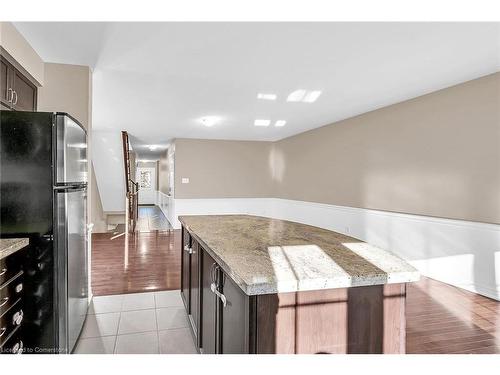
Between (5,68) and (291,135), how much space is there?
5.97 meters

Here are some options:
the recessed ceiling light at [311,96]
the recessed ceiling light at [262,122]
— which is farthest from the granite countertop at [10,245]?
the recessed ceiling light at [262,122]

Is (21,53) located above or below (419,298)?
above

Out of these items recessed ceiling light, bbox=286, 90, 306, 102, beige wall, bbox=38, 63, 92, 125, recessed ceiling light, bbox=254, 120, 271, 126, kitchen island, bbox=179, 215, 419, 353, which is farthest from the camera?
recessed ceiling light, bbox=254, 120, 271, 126

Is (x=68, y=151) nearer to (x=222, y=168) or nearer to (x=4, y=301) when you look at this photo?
(x=4, y=301)

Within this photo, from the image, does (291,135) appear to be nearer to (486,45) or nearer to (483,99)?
(483,99)

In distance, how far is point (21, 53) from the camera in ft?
7.91

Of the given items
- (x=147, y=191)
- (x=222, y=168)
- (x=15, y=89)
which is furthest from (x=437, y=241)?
(x=147, y=191)

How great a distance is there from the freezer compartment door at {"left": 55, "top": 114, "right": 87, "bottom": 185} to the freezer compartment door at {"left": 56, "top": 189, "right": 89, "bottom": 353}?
0.10 m

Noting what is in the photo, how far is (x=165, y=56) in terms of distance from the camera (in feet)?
9.09

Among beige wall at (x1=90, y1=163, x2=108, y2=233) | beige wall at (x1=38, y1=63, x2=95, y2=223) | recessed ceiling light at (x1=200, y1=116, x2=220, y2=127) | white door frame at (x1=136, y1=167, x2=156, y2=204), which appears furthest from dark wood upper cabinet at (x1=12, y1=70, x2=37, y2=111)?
white door frame at (x1=136, y1=167, x2=156, y2=204)

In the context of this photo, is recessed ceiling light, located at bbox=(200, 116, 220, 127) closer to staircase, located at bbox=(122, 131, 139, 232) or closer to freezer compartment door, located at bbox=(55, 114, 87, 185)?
staircase, located at bbox=(122, 131, 139, 232)

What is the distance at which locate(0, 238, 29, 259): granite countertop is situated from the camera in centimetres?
154

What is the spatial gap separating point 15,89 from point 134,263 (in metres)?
2.81

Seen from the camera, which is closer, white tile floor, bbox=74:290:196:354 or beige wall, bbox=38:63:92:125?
white tile floor, bbox=74:290:196:354
